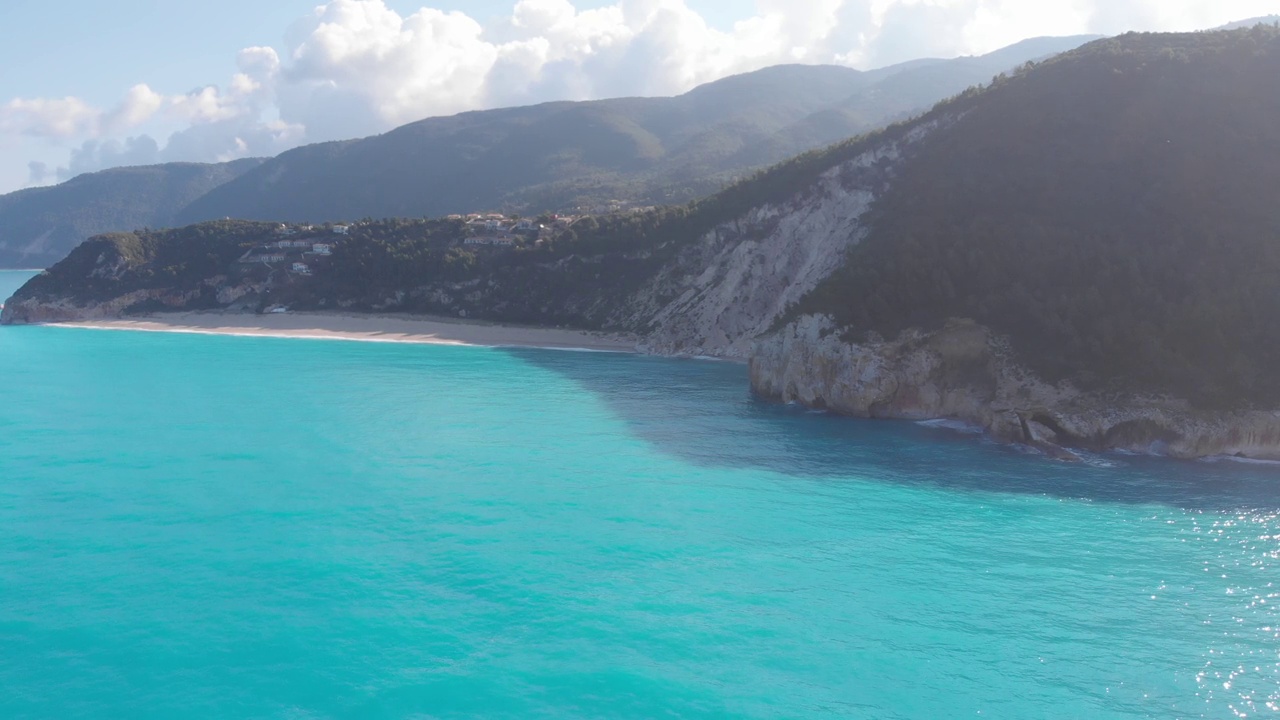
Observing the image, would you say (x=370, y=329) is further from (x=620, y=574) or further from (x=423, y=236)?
(x=620, y=574)

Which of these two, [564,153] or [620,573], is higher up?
[564,153]

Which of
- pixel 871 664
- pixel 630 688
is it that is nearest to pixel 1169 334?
pixel 871 664

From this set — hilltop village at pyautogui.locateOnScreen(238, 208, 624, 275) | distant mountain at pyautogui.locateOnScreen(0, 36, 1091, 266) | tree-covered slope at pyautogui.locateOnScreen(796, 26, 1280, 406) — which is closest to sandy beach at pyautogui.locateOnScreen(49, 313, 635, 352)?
hilltop village at pyautogui.locateOnScreen(238, 208, 624, 275)

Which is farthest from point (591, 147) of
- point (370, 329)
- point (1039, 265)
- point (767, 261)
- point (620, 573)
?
point (620, 573)

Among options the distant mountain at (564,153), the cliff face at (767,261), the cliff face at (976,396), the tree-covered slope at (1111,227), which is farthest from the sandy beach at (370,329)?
the distant mountain at (564,153)

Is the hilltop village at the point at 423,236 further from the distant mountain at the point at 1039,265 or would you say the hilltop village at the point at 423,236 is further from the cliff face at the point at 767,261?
the cliff face at the point at 767,261

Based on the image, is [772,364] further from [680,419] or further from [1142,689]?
[1142,689]
